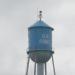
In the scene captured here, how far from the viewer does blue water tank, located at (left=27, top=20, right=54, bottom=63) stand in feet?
359

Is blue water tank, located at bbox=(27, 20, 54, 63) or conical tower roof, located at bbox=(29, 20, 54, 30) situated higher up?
conical tower roof, located at bbox=(29, 20, 54, 30)

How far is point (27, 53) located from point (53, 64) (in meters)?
5.50

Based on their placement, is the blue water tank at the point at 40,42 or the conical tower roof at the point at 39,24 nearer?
the blue water tank at the point at 40,42

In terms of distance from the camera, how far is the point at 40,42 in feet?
358

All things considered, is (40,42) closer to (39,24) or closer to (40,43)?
(40,43)

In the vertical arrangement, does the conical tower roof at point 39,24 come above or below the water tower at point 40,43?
above

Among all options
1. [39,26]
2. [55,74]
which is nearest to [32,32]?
[39,26]

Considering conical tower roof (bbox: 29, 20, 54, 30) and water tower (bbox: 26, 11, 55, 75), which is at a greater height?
conical tower roof (bbox: 29, 20, 54, 30)

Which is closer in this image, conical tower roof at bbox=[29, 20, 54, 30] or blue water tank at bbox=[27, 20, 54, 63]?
blue water tank at bbox=[27, 20, 54, 63]

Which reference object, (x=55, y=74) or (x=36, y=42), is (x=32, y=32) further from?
(x=55, y=74)

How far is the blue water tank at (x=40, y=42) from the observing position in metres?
109

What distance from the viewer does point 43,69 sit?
11225 cm

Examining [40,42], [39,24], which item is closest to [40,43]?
[40,42]

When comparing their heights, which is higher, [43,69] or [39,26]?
[39,26]
